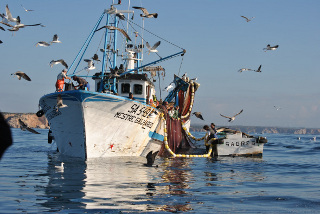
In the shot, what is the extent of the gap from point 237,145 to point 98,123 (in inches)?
398

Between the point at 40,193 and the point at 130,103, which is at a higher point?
the point at 130,103

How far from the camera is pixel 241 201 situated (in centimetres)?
991

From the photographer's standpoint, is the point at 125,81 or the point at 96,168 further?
the point at 125,81

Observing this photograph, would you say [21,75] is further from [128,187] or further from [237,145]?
[237,145]

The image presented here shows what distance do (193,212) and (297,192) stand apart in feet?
16.1

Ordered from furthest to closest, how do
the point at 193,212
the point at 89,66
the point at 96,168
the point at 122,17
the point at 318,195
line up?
the point at 122,17 → the point at 89,66 → the point at 96,168 → the point at 318,195 → the point at 193,212

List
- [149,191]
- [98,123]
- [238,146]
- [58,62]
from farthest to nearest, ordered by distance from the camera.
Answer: [238,146] < [98,123] < [58,62] < [149,191]

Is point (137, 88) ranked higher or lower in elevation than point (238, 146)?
higher

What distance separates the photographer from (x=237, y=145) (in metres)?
25.7

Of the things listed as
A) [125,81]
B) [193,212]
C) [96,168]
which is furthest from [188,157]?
[193,212]

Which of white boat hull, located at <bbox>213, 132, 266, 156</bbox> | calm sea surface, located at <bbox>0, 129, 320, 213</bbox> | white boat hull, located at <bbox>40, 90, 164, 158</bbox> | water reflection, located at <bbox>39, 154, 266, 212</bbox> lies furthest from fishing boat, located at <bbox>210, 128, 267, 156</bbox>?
calm sea surface, located at <bbox>0, 129, 320, 213</bbox>

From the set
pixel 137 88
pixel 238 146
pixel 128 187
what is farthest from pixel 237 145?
pixel 128 187

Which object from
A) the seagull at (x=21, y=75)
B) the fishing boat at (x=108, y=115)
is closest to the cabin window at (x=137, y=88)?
the fishing boat at (x=108, y=115)

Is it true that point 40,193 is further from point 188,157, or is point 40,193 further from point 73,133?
point 188,157
